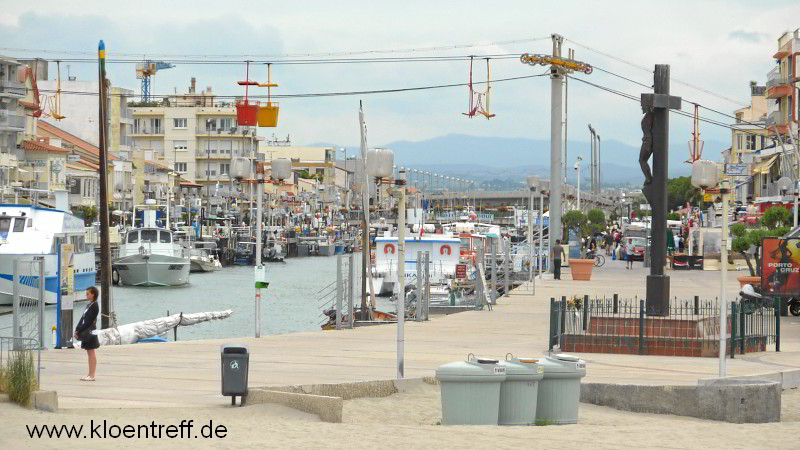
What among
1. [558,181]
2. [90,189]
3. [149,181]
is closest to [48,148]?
[90,189]

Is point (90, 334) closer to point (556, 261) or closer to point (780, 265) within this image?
point (780, 265)

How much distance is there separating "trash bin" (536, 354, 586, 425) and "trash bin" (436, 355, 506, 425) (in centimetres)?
105

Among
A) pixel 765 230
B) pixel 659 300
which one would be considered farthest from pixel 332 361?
pixel 765 230

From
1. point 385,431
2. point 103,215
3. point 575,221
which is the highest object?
point 103,215

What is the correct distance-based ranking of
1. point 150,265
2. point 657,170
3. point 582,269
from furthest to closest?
point 150,265, point 582,269, point 657,170

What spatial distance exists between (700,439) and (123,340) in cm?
1939

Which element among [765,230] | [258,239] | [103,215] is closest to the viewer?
[258,239]

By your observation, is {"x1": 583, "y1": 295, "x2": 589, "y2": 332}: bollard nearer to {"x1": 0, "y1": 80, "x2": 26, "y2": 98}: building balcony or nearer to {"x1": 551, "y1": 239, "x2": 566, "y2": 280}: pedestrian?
{"x1": 551, "y1": 239, "x2": 566, "y2": 280}: pedestrian

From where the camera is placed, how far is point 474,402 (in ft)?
49.6

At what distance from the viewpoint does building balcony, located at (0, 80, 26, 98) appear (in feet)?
285

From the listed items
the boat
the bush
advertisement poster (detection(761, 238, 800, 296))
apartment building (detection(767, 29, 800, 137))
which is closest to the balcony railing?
the boat

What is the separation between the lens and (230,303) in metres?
66.0

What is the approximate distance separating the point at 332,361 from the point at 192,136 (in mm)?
130511

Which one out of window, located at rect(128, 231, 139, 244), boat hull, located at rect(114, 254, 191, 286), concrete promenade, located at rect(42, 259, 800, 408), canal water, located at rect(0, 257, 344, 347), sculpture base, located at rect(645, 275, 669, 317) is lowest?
canal water, located at rect(0, 257, 344, 347)
